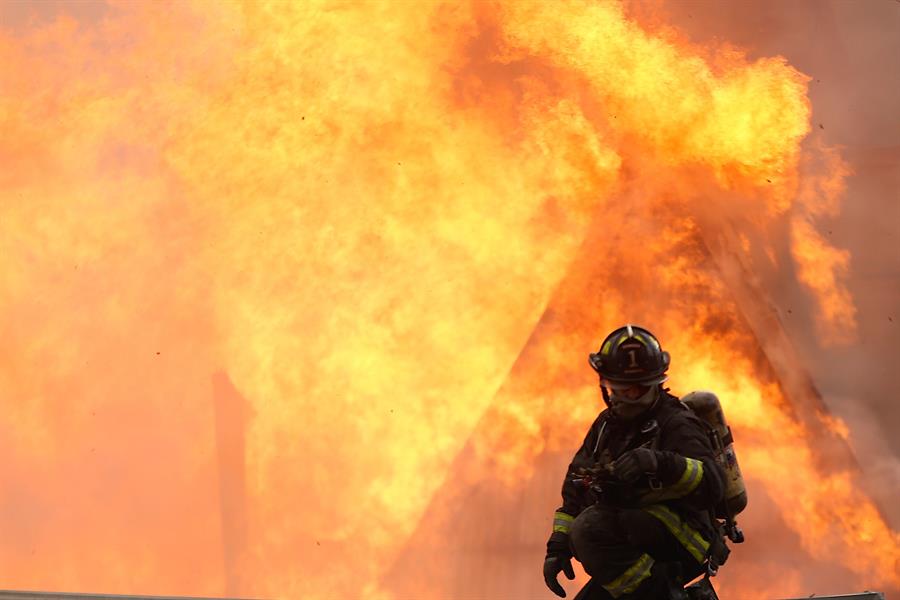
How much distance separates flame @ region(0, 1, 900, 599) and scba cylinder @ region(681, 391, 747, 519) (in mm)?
4568

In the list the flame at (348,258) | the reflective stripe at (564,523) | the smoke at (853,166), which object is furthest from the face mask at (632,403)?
the smoke at (853,166)

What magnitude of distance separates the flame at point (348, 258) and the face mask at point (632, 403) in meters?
4.85

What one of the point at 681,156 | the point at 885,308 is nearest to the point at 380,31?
the point at 681,156

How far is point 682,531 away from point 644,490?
234 millimetres

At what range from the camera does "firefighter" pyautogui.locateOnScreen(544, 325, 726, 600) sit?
4500 mm

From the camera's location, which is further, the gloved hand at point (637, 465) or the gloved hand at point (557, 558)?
the gloved hand at point (557, 558)

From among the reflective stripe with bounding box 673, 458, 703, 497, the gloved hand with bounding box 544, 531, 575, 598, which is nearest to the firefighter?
the reflective stripe with bounding box 673, 458, 703, 497

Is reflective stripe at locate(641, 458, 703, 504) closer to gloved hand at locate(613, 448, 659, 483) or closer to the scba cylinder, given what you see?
gloved hand at locate(613, 448, 659, 483)

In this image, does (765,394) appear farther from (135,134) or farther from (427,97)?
(135,134)

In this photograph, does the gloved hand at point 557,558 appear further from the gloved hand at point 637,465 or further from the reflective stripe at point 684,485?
the gloved hand at point 637,465

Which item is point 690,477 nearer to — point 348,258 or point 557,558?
point 557,558

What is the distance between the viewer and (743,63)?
9.87 meters

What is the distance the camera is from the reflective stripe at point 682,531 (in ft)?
14.9

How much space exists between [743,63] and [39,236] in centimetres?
617
